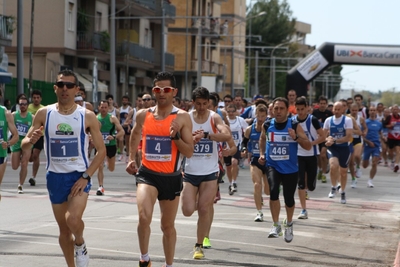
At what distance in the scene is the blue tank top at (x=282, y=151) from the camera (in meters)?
12.2

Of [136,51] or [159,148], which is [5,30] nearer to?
[136,51]

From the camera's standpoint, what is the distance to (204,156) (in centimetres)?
1105

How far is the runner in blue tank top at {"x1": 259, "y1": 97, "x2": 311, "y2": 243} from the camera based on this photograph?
1211cm

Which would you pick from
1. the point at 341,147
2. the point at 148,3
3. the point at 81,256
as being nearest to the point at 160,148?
the point at 81,256

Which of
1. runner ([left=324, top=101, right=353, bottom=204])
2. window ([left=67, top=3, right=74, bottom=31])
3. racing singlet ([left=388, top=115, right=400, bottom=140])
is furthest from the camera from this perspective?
window ([left=67, top=3, right=74, bottom=31])

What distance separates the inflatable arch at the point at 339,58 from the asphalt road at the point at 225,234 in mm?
21418

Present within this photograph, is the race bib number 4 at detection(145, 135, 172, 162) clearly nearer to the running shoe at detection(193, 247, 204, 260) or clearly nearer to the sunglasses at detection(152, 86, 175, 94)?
the sunglasses at detection(152, 86, 175, 94)

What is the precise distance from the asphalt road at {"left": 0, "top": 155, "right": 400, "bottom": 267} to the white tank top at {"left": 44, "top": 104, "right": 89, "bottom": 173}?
1.44 m

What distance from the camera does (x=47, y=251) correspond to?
1046 centimetres

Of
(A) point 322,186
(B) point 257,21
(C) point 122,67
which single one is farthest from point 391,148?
(B) point 257,21

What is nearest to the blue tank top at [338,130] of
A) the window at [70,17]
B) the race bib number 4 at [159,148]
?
the race bib number 4 at [159,148]

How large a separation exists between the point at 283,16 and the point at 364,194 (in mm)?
95095

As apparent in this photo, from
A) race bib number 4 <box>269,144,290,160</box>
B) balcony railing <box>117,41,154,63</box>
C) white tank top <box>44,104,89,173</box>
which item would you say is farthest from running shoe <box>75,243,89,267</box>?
balcony railing <box>117,41,154,63</box>

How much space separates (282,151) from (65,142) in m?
4.35
